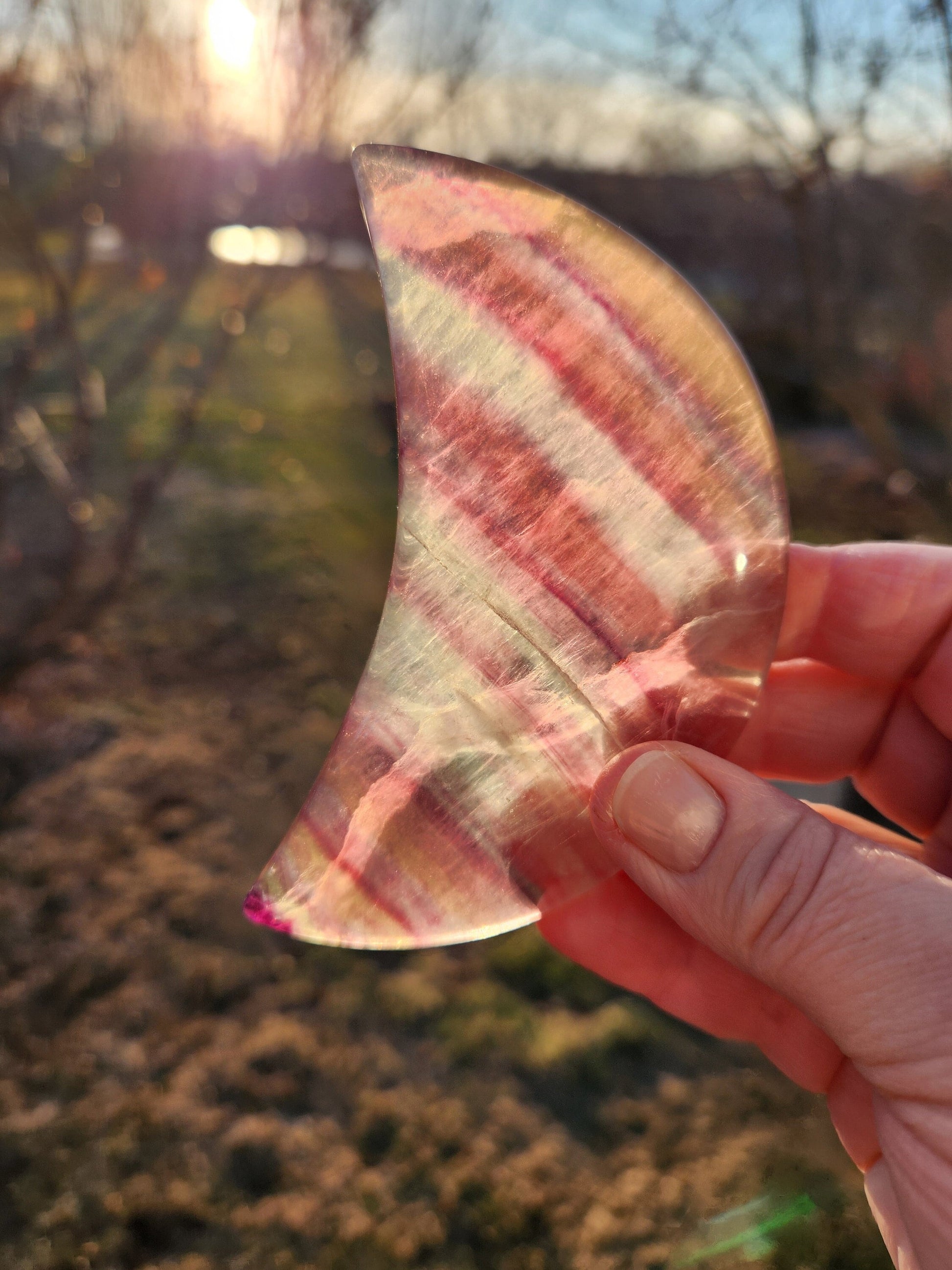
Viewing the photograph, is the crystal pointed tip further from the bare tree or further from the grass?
the bare tree

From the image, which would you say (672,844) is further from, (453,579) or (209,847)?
(209,847)

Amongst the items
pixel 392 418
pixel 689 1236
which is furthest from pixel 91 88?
pixel 392 418

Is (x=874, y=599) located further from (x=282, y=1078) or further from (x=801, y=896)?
(x=282, y=1078)

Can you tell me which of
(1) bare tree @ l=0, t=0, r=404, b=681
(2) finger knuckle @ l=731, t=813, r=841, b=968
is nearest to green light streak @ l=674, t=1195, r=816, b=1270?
(2) finger knuckle @ l=731, t=813, r=841, b=968

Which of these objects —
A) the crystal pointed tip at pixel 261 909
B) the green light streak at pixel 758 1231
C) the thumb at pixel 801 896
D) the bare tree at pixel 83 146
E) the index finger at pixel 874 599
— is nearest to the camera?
the thumb at pixel 801 896

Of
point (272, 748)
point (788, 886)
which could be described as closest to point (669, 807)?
point (788, 886)

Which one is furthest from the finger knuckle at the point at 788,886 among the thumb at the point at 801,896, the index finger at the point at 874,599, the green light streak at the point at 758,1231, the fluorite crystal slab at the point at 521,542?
the green light streak at the point at 758,1231

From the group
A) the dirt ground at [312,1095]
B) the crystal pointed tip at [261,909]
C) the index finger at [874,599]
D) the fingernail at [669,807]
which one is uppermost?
the index finger at [874,599]

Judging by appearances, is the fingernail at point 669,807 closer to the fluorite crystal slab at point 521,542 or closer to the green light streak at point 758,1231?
the fluorite crystal slab at point 521,542
